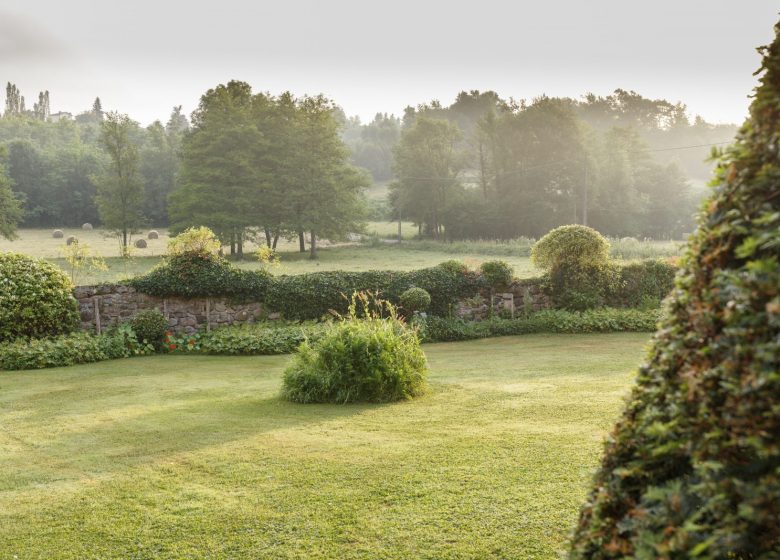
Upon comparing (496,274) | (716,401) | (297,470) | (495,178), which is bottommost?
(297,470)

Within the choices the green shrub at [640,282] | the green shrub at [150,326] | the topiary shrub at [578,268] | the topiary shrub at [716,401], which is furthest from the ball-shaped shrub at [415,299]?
→ the topiary shrub at [716,401]

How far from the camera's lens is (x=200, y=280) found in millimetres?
16281

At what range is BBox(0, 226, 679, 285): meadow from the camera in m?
35.2

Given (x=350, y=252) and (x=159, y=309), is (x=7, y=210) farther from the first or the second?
(x=159, y=309)

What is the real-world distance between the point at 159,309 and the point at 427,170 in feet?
137

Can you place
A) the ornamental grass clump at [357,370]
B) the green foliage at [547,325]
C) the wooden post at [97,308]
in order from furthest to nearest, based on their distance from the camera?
the green foliage at [547,325]
the wooden post at [97,308]
the ornamental grass clump at [357,370]

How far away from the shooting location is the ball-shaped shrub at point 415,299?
16.9 metres

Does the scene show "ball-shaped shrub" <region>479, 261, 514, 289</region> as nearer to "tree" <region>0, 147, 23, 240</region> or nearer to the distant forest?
the distant forest

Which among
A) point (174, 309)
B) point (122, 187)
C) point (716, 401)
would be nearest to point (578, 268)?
point (174, 309)

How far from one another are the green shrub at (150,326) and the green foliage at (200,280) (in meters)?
1.07

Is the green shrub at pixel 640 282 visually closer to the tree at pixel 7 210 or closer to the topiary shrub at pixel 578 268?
the topiary shrub at pixel 578 268

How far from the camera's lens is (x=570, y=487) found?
5234 mm

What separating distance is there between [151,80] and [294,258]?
26.3 m

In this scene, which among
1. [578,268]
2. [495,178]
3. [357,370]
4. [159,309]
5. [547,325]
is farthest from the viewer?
[495,178]
